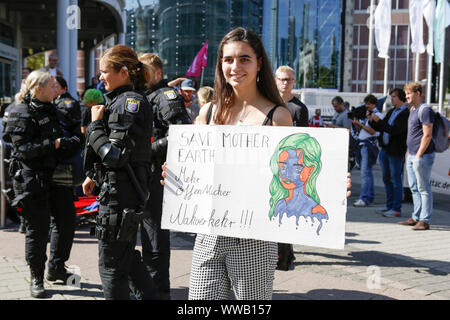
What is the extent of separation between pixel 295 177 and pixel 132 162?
1265 mm

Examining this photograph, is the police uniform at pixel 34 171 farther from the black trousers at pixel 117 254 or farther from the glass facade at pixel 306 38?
the glass facade at pixel 306 38

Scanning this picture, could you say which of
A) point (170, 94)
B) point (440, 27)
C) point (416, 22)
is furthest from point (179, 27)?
point (170, 94)

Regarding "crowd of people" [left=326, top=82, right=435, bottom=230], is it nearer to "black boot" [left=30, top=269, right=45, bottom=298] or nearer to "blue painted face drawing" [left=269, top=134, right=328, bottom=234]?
"black boot" [left=30, top=269, right=45, bottom=298]

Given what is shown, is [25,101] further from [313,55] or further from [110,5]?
[313,55]

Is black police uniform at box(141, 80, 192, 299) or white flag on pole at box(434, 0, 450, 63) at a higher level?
white flag on pole at box(434, 0, 450, 63)

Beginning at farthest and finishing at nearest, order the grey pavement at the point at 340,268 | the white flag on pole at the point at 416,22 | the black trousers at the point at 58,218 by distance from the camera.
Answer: the white flag on pole at the point at 416,22
the grey pavement at the point at 340,268
the black trousers at the point at 58,218

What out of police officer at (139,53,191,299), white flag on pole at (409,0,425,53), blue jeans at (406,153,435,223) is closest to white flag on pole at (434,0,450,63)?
white flag on pole at (409,0,425,53)

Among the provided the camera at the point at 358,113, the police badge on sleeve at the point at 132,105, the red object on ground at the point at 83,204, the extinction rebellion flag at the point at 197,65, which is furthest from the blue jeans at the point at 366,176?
the police badge on sleeve at the point at 132,105

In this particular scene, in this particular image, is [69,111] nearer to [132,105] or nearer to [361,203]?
[132,105]

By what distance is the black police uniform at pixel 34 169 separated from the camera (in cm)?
443

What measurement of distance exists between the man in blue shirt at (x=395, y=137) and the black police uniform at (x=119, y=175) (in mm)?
5984

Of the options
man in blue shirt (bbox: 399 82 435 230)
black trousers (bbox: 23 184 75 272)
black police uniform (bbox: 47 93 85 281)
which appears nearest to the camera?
black trousers (bbox: 23 184 75 272)

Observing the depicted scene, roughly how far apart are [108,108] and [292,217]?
1.48m

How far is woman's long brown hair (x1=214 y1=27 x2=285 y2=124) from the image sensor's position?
268cm
